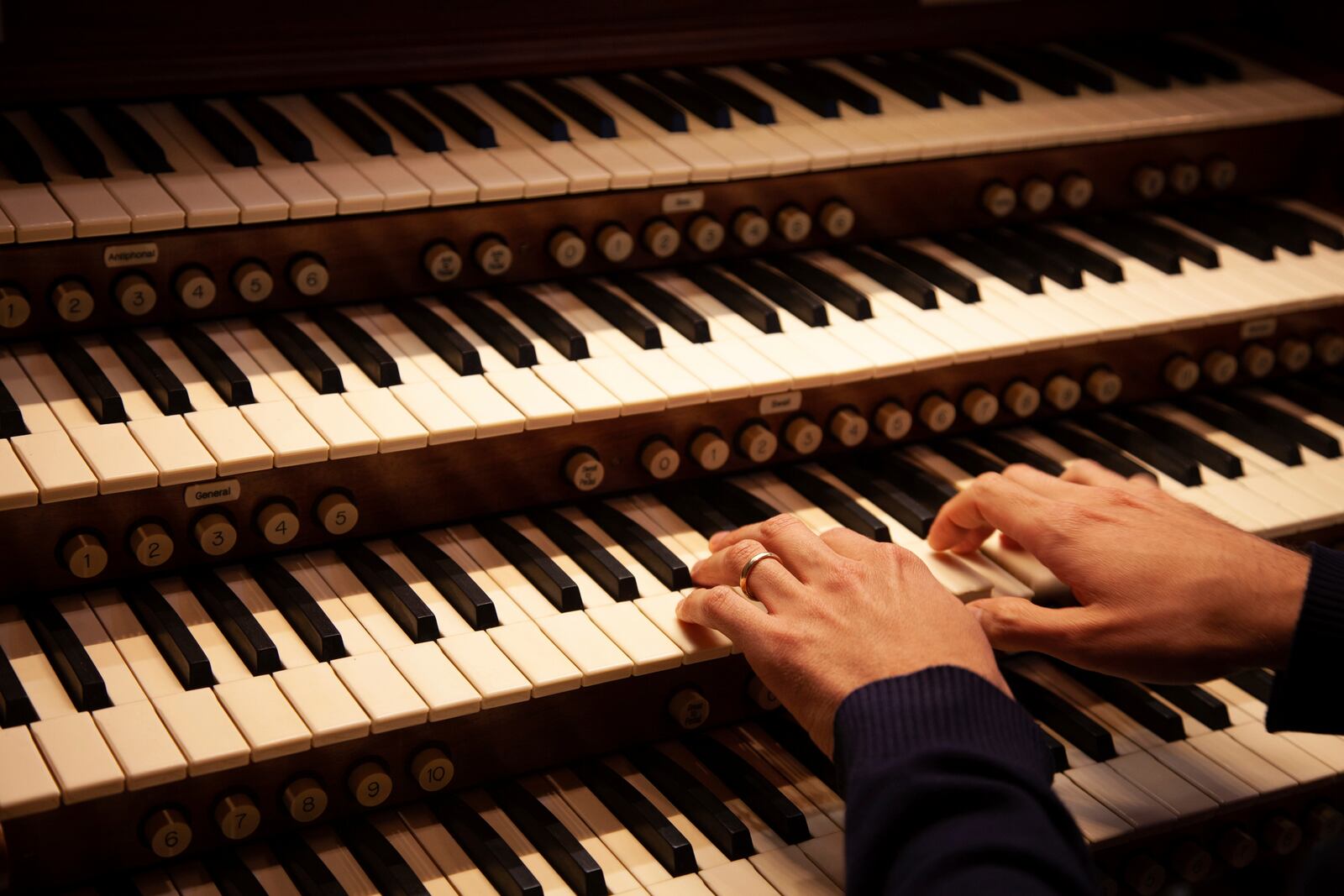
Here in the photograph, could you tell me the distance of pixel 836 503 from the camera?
212 cm

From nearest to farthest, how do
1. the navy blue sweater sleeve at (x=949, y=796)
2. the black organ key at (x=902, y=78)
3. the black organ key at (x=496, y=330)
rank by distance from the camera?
the navy blue sweater sleeve at (x=949, y=796) < the black organ key at (x=496, y=330) < the black organ key at (x=902, y=78)

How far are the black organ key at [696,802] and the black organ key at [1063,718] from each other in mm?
438

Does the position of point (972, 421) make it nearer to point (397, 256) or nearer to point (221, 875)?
point (397, 256)

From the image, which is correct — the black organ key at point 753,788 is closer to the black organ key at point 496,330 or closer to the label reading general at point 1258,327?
the black organ key at point 496,330

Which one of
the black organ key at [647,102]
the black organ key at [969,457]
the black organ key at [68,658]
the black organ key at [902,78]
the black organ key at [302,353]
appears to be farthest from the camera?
the black organ key at [902,78]

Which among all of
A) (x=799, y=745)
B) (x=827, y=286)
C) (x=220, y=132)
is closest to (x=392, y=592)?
(x=799, y=745)

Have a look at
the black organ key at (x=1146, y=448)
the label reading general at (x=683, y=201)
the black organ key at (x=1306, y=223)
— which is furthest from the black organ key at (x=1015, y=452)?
the black organ key at (x=1306, y=223)

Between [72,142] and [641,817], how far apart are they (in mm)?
1229

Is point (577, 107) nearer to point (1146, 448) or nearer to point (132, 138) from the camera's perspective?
point (132, 138)

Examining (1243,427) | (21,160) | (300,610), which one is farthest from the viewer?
(1243,427)

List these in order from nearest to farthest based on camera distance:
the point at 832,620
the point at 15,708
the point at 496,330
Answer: the point at 832,620, the point at 15,708, the point at 496,330

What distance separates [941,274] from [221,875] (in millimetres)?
1442

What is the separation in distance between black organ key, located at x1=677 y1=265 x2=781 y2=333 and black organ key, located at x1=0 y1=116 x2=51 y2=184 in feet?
3.15

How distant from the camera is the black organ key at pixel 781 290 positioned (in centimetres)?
226
